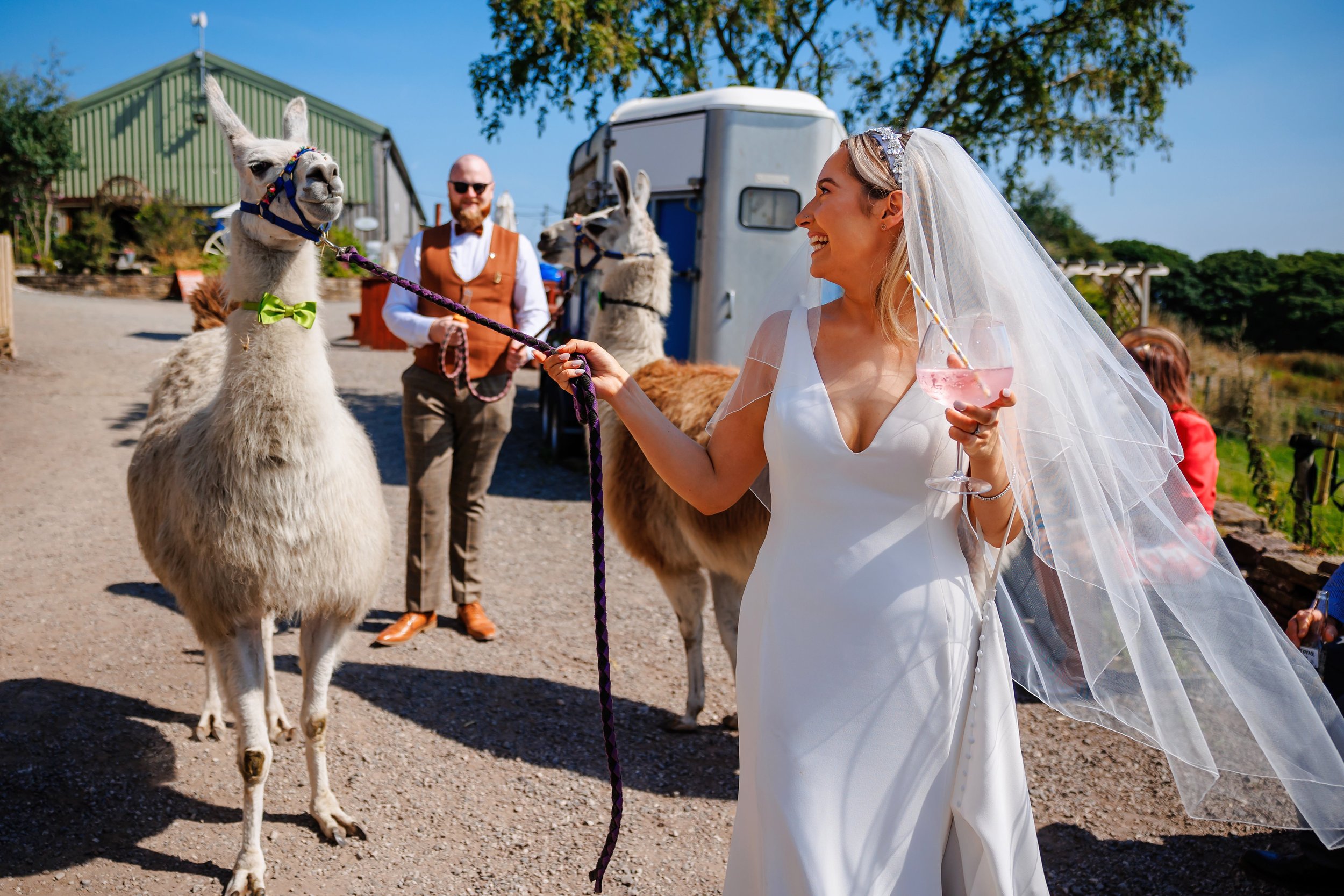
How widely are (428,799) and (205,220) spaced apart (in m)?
24.5

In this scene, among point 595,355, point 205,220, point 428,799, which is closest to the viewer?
point 595,355

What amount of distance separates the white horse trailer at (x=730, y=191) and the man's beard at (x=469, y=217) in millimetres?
3069

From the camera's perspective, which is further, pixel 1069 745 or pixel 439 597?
pixel 439 597

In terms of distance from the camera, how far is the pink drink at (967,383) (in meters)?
1.53

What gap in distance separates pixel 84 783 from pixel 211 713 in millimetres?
525

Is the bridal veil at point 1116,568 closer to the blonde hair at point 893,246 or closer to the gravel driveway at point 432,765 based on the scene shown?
the blonde hair at point 893,246

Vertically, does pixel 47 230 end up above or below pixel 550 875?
above

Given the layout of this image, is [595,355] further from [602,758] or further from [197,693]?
[197,693]

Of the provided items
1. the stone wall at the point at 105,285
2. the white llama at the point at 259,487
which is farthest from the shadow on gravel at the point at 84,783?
the stone wall at the point at 105,285

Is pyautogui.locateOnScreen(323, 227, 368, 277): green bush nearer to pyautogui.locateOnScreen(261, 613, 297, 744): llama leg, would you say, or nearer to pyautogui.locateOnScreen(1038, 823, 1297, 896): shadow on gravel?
pyautogui.locateOnScreen(261, 613, 297, 744): llama leg

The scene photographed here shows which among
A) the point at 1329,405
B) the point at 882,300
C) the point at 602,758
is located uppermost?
the point at 882,300

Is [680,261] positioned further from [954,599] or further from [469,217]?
[954,599]

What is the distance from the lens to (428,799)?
10.9 feet

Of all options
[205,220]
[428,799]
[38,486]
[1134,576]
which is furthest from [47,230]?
[1134,576]
